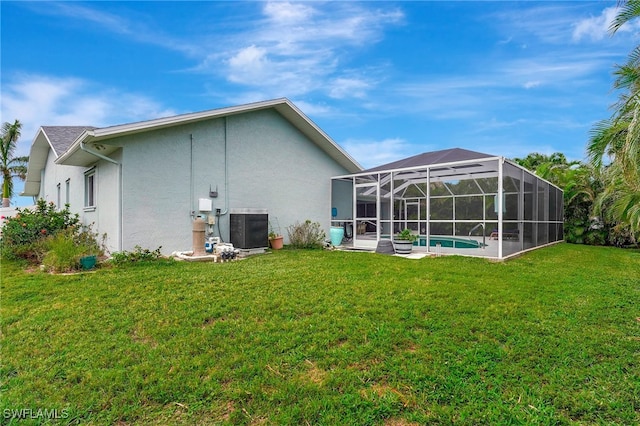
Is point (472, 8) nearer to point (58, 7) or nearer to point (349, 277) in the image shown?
point (349, 277)

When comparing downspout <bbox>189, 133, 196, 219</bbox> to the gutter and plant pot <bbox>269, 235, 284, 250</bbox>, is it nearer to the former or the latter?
the gutter

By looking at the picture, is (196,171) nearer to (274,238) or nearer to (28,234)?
(274,238)

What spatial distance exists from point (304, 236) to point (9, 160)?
86.7 ft

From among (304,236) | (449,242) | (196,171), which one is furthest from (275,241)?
(449,242)

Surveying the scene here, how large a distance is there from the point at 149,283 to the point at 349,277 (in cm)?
358

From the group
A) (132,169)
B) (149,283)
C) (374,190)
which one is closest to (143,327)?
(149,283)

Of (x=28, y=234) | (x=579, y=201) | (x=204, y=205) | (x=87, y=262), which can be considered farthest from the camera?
A: (x=579, y=201)

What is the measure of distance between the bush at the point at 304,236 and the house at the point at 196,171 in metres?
0.29

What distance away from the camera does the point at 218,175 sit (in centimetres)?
1002

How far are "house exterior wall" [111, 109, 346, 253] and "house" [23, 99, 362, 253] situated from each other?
26 mm

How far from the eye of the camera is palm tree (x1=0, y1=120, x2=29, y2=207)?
24.0m

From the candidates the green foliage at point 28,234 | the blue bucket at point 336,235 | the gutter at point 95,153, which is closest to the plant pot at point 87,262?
the gutter at point 95,153

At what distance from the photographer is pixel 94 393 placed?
8.57 feet

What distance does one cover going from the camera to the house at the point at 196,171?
8.45 metres
